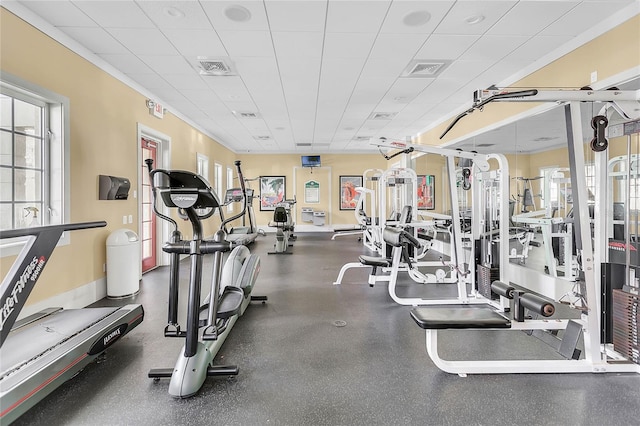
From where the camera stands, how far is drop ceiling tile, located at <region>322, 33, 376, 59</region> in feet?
11.1

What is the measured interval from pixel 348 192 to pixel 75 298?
943 cm

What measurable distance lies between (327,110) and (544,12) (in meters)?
3.88

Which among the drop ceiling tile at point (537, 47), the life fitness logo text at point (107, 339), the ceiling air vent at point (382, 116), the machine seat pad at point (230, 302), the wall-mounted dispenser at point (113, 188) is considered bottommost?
the life fitness logo text at point (107, 339)

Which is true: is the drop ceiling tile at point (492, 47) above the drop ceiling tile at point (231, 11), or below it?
above

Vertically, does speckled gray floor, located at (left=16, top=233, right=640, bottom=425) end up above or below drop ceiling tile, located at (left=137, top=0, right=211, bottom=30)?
below

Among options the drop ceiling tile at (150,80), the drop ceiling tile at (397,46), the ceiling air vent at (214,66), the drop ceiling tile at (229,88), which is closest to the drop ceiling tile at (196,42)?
the ceiling air vent at (214,66)

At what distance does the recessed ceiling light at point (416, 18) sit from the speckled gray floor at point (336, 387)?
2.89 m

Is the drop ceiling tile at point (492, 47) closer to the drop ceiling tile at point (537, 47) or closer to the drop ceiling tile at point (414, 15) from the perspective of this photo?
the drop ceiling tile at point (537, 47)

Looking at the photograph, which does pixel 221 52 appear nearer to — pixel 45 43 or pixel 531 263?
pixel 45 43

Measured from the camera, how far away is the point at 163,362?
239cm

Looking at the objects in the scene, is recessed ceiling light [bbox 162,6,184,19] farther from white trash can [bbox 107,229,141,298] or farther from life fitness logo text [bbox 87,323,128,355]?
life fitness logo text [bbox 87,323,128,355]

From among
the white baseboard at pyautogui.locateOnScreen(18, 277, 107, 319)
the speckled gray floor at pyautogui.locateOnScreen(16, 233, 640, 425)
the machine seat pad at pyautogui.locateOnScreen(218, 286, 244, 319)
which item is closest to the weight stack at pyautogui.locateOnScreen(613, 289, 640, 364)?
the speckled gray floor at pyautogui.locateOnScreen(16, 233, 640, 425)

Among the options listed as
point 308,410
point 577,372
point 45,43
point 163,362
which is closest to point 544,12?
point 577,372

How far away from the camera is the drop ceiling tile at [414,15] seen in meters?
2.83
